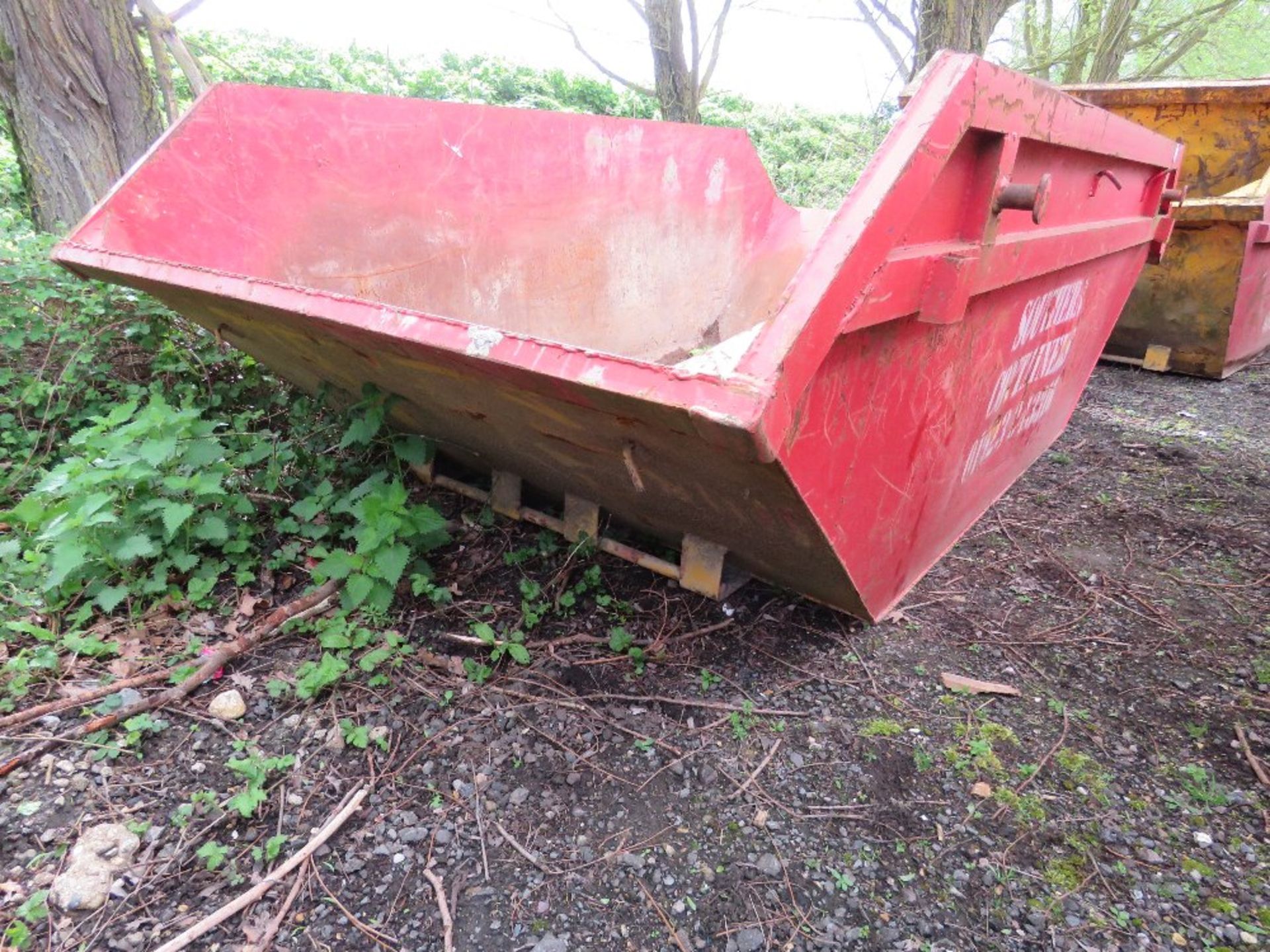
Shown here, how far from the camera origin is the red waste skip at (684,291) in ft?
4.54

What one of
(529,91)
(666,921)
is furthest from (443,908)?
(529,91)

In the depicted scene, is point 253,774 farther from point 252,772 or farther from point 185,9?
point 185,9

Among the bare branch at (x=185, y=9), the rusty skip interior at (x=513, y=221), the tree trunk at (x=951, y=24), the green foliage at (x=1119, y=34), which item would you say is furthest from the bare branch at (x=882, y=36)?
the bare branch at (x=185, y=9)

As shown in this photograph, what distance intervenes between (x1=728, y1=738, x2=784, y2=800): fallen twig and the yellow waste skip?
14.9 ft

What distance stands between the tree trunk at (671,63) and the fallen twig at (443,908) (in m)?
7.68

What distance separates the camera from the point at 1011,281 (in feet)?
6.54

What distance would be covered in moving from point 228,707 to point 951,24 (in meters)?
6.16

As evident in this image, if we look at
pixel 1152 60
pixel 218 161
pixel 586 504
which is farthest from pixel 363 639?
pixel 1152 60

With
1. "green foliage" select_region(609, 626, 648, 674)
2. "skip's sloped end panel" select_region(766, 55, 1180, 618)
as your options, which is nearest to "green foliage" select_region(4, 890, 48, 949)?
"green foliage" select_region(609, 626, 648, 674)

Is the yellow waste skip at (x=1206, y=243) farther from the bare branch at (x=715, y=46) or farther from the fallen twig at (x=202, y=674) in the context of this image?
the fallen twig at (x=202, y=674)

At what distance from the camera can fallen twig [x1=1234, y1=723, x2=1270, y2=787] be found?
1910 millimetres

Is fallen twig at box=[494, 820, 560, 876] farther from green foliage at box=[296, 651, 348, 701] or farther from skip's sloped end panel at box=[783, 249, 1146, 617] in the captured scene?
skip's sloped end panel at box=[783, 249, 1146, 617]

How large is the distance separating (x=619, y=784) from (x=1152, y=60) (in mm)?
17600

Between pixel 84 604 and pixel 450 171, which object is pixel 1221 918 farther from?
pixel 450 171
